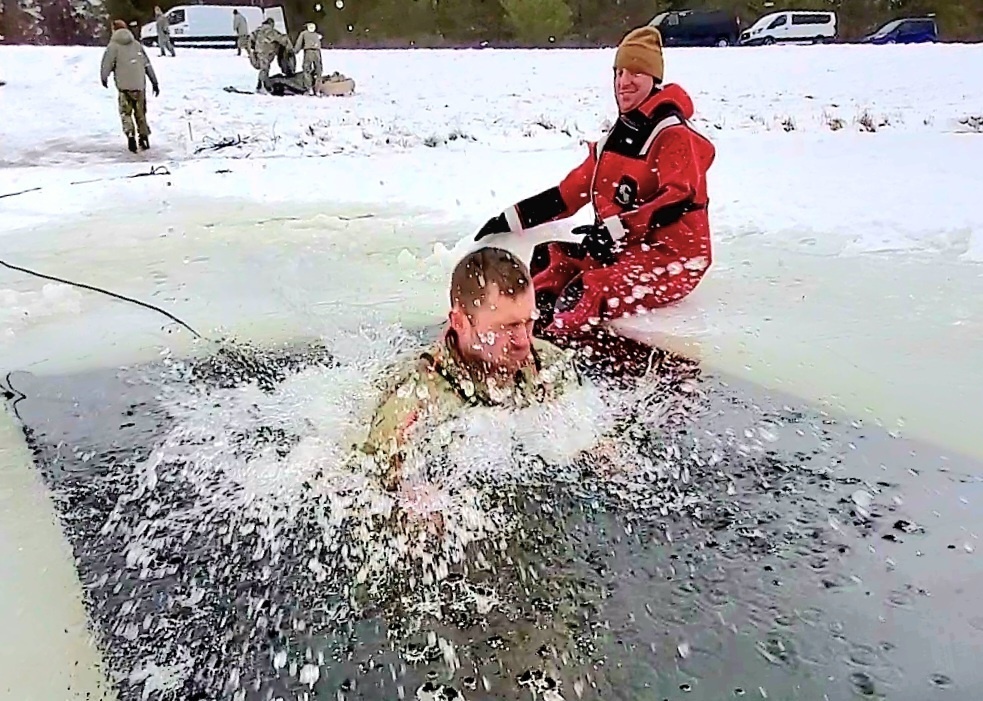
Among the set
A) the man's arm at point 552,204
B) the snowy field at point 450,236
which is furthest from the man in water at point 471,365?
the man's arm at point 552,204

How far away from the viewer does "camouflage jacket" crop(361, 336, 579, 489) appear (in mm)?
2980

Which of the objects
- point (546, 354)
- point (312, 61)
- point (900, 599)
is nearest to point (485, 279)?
point (546, 354)

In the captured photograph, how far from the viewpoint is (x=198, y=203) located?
8109 millimetres

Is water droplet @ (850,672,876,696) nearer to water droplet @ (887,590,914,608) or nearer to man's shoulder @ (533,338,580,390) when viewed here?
water droplet @ (887,590,914,608)

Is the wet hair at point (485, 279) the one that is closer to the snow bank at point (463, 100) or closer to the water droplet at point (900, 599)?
the water droplet at point (900, 599)

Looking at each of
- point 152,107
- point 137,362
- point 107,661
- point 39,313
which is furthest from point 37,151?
point 107,661

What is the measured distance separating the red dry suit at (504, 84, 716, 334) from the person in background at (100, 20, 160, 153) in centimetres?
944

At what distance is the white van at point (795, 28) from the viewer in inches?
1175

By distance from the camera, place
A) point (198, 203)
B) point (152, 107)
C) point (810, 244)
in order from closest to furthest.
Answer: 1. point (810, 244)
2. point (198, 203)
3. point (152, 107)

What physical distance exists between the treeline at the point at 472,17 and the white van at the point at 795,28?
8.78 feet

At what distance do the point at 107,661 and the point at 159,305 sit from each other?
314 centimetres

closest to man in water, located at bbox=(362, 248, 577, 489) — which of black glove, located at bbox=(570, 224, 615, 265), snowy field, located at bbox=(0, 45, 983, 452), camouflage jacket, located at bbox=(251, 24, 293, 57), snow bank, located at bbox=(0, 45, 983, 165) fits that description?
snowy field, located at bbox=(0, 45, 983, 452)

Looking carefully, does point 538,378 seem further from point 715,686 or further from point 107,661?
point 107,661

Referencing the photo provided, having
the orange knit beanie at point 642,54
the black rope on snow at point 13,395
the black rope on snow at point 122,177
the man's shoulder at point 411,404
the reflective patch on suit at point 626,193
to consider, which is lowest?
the black rope on snow at point 13,395
